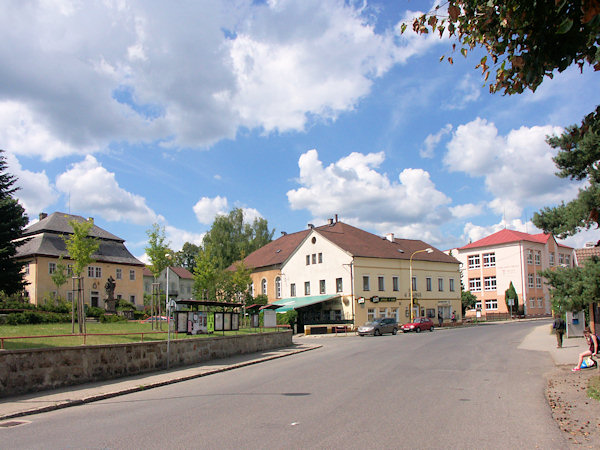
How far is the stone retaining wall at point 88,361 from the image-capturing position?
12558 mm

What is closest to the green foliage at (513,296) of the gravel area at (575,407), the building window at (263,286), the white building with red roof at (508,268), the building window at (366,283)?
the white building with red roof at (508,268)

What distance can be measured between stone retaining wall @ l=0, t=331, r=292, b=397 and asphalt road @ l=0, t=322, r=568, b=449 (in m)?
2.21

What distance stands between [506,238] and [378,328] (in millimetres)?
44178

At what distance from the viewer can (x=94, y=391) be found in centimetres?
1330

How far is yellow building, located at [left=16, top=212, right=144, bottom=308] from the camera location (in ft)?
176

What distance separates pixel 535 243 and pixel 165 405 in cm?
7569

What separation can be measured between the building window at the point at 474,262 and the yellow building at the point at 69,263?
5105cm

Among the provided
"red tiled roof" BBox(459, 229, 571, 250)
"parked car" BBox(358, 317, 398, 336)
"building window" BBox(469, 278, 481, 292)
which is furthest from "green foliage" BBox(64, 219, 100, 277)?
"building window" BBox(469, 278, 481, 292)

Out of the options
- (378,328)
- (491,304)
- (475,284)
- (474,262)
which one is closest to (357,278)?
(378,328)

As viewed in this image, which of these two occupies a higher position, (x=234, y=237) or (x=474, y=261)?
(x=234, y=237)

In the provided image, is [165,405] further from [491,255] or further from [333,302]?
[491,255]

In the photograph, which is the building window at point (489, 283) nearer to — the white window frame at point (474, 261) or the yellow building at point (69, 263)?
the white window frame at point (474, 261)

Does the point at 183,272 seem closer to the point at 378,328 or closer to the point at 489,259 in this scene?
the point at 489,259

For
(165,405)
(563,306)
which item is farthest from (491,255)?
(165,405)
